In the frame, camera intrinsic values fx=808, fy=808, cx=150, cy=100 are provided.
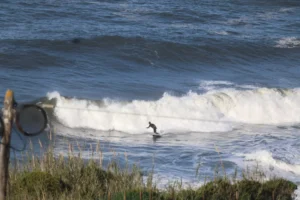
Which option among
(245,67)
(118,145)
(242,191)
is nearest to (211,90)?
(245,67)

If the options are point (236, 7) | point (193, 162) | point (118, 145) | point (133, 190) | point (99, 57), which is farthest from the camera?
point (236, 7)

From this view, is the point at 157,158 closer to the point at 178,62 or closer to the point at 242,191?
the point at 242,191

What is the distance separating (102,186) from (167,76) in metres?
16.0

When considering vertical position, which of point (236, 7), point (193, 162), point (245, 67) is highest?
point (236, 7)

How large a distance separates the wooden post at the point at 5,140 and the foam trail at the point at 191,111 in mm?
11535

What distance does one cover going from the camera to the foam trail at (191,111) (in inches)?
851

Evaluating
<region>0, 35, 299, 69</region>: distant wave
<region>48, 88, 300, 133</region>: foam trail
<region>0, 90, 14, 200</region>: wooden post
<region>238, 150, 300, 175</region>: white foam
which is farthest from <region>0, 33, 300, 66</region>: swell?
<region>0, 90, 14, 200</region>: wooden post

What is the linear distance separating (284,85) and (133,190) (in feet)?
55.9

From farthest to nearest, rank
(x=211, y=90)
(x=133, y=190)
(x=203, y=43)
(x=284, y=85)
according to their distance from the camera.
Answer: (x=203, y=43) < (x=284, y=85) < (x=211, y=90) < (x=133, y=190)

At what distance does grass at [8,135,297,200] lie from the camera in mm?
11062

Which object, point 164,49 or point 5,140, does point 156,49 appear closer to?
point 164,49

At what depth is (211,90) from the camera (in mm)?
25422

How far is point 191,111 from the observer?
2373cm

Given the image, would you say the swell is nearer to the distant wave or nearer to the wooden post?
the distant wave
